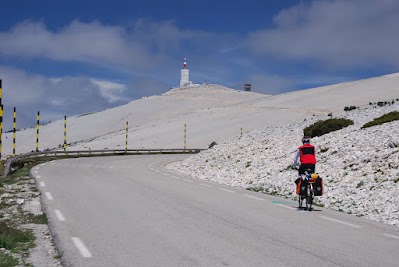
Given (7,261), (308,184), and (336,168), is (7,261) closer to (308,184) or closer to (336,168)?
(308,184)

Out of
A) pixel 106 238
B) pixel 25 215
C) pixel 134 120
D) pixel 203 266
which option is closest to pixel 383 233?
pixel 203 266

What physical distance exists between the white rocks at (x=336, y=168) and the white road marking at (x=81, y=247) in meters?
7.27

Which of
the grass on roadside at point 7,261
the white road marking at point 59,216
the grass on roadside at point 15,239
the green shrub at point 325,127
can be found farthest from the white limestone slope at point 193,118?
the grass on roadside at point 7,261

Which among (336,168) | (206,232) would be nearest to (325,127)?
(336,168)

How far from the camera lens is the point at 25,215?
12.0m

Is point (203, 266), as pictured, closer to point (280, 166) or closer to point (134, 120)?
point (280, 166)

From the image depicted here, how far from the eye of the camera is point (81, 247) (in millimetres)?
8422

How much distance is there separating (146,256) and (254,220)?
13.9 feet

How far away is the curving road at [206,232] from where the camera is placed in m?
7.70

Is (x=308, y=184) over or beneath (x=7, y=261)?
over

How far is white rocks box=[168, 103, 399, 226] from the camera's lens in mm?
14766

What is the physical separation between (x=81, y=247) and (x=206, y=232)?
8.37 ft

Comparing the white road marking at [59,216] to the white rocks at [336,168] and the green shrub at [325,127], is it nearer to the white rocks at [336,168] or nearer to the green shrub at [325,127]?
the white rocks at [336,168]

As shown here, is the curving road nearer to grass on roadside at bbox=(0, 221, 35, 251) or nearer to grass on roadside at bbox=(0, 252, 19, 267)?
grass on roadside at bbox=(0, 221, 35, 251)
